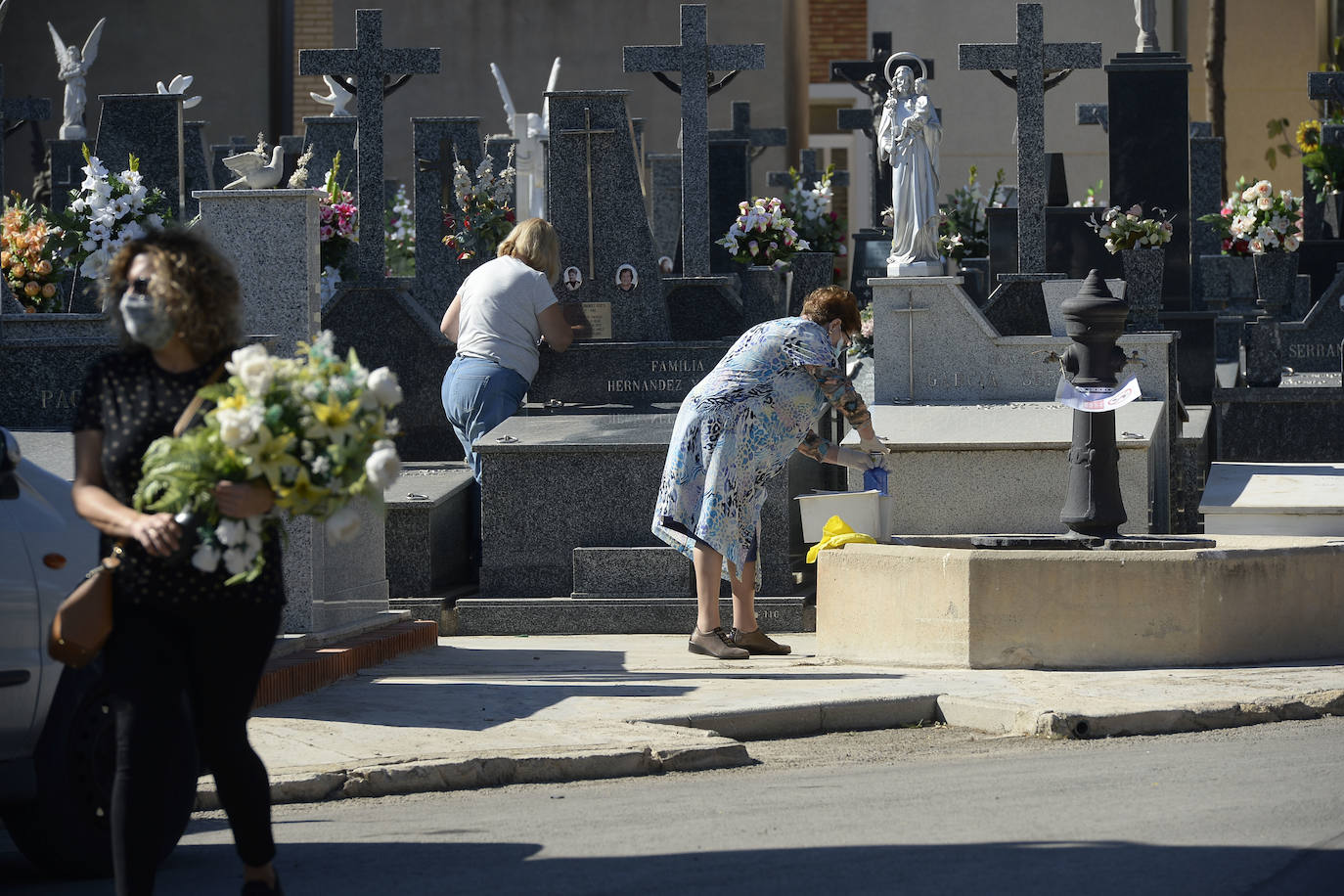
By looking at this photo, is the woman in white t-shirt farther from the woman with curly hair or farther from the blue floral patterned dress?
the woman with curly hair

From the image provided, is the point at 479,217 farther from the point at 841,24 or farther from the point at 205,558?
the point at 841,24

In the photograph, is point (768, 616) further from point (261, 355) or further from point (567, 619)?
point (261, 355)

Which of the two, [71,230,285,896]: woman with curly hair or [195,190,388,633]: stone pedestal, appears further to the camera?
[195,190,388,633]: stone pedestal

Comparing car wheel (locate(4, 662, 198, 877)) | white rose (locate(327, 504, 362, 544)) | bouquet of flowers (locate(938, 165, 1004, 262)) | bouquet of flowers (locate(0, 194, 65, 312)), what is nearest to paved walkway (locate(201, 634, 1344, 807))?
car wheel (locate(4, 662, 198, 877))

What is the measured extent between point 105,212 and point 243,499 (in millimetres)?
8044

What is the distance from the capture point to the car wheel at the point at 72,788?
16.3ft

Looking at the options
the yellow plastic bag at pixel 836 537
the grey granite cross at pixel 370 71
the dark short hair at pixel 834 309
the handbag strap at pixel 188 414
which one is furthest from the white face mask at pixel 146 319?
the grey granite cross at pixel 370 71

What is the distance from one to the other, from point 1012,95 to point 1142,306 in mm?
20936

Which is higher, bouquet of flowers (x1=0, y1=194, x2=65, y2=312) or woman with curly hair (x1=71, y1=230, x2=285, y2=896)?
bouquet of flowers (x1=0, y1=194, x2=65, y2=312)

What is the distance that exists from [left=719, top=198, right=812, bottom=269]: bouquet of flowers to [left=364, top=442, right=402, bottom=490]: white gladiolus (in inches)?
552

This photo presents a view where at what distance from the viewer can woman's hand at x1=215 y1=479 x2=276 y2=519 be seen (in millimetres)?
4090

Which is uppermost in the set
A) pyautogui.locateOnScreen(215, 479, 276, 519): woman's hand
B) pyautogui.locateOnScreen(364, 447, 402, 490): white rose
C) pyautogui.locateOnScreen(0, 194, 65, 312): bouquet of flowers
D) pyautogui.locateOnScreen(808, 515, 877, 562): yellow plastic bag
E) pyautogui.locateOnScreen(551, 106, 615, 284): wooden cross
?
pyautogui.locateOnScreen(551, 106, 615, 284): wooden cross

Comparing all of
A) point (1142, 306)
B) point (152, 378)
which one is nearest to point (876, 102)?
point (1142, 306)

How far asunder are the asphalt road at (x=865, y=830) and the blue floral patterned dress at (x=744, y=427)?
1833 mm
